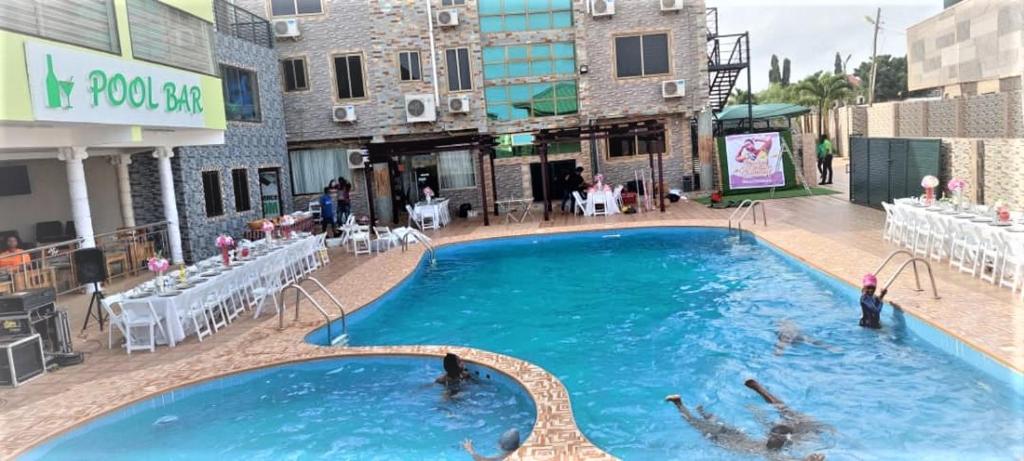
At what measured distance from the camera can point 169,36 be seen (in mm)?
13445

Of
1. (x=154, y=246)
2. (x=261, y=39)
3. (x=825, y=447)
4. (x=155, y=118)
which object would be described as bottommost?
(x=825, y=447)

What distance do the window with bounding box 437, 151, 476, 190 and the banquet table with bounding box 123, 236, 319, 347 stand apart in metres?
10.9

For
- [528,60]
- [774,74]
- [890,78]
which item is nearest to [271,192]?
[528,60]

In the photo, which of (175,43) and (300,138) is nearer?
(175,43)

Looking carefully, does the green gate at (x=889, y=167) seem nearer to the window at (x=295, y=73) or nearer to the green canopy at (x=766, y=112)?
the green canopy at (x=766, y=112)

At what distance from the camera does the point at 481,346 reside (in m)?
9.28

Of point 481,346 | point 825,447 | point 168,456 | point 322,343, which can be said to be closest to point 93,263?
point 322,343

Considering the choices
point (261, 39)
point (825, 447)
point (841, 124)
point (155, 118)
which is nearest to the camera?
point (825, 447)

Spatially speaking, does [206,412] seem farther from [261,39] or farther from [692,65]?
[692,65]

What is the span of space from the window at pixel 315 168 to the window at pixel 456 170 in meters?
3.17

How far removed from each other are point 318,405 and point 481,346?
8.05 feet

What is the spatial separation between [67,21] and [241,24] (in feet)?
34.8

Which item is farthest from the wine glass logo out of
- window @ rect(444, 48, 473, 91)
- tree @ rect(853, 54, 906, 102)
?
tree @ rect(853, 54, 906, 102)

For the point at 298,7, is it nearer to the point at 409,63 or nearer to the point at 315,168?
the point at 409,63
